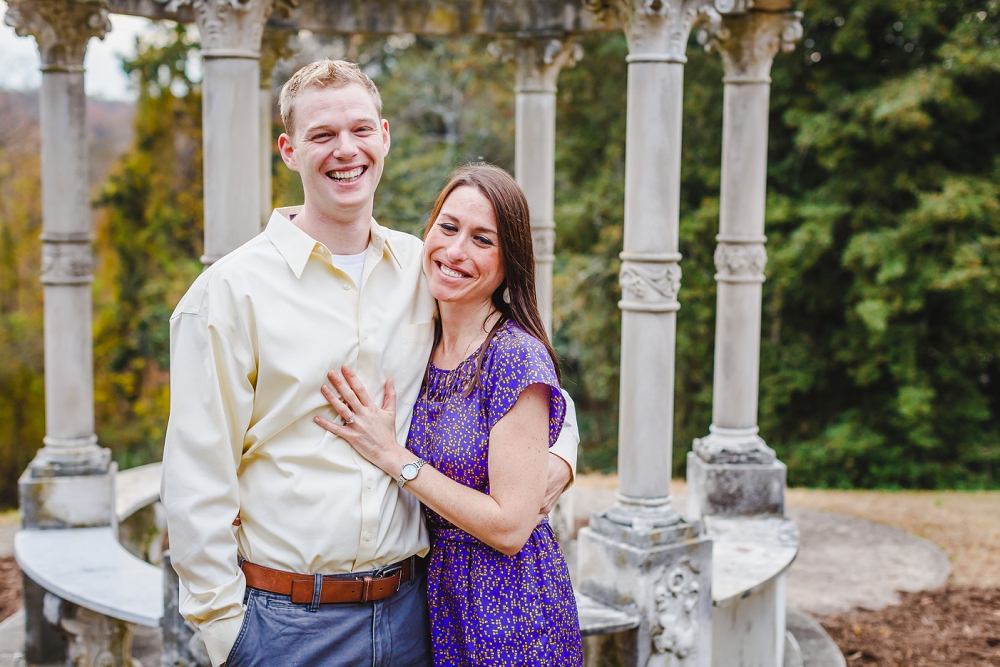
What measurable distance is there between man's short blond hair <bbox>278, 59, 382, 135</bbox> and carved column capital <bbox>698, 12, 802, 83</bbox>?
16.4 feet

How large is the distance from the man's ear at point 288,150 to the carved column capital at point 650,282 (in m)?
2.88

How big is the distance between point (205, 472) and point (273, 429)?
26cm

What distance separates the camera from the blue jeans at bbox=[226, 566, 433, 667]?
294 centimetres

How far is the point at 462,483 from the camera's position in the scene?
3.10 m

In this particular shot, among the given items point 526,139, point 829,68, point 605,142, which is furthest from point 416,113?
point 526,139

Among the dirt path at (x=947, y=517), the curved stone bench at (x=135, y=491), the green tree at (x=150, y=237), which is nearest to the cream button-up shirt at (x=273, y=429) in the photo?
the curved stone bench at (x=135, y=491)

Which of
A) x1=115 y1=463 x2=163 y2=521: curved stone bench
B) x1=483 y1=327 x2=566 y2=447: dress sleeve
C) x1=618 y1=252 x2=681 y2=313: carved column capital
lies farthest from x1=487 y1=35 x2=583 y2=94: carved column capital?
x1=483 y1=327 x2=566 y2=447: dress sleeve

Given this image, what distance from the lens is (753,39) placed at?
24.5ft

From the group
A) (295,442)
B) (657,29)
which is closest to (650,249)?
(657,29)

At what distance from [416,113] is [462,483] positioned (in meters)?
18.0

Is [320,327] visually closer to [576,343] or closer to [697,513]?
[697,513]

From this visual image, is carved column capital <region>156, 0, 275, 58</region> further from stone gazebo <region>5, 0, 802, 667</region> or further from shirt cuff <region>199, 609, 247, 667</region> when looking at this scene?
shirt cuff <region>199, 609, 247, 667</region>

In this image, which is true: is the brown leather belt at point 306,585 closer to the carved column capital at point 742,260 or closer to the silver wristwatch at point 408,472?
the silver wristwatch at point 408,472

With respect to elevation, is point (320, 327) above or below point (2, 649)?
above
